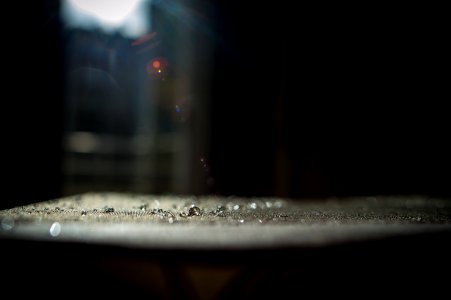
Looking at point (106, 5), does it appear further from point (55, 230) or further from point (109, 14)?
point (55, 230)

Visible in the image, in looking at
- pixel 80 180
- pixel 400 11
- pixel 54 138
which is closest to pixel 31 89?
pixel 54 138

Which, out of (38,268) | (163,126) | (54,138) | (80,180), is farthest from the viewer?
(80,180)

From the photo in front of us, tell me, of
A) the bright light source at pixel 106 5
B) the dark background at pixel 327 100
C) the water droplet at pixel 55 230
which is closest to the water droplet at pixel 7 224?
the water droplet at pixel 55 230

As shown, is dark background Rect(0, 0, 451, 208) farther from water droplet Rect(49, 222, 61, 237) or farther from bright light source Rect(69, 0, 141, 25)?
water droplet Rect(49, 222, 61, 237)

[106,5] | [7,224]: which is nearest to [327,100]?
[106,5]

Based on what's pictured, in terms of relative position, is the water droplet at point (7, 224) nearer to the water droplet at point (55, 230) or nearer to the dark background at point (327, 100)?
the water droplet at point (55, 230)

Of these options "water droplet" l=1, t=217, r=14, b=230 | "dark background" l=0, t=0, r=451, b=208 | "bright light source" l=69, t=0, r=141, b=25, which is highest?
"bright light source" l=69, t=0, r=141, b=25

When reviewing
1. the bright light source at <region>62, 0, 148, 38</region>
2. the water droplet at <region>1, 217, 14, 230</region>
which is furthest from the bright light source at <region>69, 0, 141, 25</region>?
the water droplet at <region>1, 217, 14, 230</region>

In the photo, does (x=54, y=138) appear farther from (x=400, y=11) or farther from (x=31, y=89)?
(x=400, y=11)
